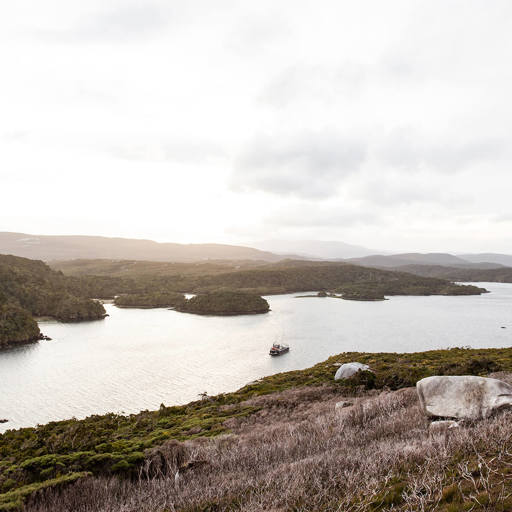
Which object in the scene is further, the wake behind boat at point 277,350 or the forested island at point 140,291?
the forested island at point 140,291

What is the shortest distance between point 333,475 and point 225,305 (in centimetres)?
10935

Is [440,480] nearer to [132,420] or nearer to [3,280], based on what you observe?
[132,420]

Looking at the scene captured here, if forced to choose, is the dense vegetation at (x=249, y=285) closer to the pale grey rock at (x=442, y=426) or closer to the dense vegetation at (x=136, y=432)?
the dense vegetation at (x=136, y=432)

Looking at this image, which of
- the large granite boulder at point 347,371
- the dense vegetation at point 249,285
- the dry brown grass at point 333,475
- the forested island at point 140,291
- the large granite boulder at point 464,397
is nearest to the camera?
the dry brown grass at point 333,475

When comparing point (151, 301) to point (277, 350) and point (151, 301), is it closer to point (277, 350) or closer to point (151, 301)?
point (151, 301)

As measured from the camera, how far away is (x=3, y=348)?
61312 mm

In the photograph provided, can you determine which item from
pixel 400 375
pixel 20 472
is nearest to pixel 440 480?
pixel 20 472

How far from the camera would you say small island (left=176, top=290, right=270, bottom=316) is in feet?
372

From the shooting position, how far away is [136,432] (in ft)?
72.3

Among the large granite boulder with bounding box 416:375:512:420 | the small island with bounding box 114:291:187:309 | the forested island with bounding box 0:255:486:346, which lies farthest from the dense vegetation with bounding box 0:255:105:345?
the large granite boulder with bounding box 416:375:512:420

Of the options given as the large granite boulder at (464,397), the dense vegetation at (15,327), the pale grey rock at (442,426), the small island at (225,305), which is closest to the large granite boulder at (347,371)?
the large granite boulder at (464,397)

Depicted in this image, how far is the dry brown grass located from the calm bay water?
28533mm

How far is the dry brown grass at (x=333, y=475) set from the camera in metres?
6.34

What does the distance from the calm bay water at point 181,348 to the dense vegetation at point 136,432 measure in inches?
452
